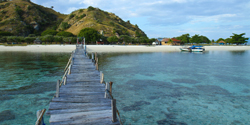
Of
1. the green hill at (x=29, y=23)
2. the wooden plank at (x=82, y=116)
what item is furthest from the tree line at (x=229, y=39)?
the wooden plank at (x=82, y=116)

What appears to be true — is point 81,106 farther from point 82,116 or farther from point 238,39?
point 238,39

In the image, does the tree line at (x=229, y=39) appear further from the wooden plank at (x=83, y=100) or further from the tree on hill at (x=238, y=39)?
the wooden plank at (x=83, y=100)

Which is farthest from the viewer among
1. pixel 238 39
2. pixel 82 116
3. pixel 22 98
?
pixel 238 39

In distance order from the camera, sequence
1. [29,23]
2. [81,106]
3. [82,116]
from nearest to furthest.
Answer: [82,116]
[81,106]
[29,23]

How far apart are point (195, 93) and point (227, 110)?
3.93 metres

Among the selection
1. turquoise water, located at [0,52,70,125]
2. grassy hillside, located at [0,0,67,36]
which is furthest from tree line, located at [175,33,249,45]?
grassy hillside, located at [0,0,67,36]

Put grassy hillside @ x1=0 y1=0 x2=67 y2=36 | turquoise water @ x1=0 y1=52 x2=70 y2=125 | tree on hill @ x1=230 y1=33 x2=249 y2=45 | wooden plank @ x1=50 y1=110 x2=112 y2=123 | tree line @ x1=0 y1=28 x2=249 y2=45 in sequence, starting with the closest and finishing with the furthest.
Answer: wooden plank @ x1=50 y1=110 x2=112 y2=123
turquoise water @ x1=0 y1=52 x2=70 y2=125
tree line @ x1=0 y1=28 x2=249 y2=45
tree on hill @ x1=230 y1=33 x2=249 y2=45
grassy hillside @ x1=0 y1=0 x2=67 y2=36

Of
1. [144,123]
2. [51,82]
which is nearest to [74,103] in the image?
[144,123]

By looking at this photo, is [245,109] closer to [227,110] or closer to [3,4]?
[227,110]

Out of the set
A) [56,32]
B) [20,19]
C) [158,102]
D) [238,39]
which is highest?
[20,19]

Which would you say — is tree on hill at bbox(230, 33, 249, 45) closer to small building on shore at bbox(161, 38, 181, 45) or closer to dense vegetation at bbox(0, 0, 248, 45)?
dense vegetation at bbox(0, 0, 248, 45)

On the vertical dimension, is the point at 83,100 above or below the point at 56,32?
below

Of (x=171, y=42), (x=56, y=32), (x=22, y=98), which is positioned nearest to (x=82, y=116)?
(x=22, y=98)

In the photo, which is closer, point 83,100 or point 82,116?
point 82,116
